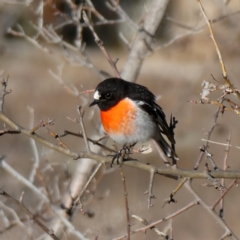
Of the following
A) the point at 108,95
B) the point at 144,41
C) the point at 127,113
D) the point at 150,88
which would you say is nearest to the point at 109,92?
the point at 108,95

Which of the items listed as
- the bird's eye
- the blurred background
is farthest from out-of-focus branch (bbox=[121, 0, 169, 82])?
the blurred background

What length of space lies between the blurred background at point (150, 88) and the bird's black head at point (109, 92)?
179 cm

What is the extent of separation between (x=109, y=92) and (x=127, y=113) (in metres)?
0.18

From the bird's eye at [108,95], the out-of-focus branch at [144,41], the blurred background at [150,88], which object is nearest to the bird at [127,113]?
the bird's eye at [108,95]

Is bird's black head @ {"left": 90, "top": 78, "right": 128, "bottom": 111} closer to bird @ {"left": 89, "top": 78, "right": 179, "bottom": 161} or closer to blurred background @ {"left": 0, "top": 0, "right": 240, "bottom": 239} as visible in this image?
bird @ {"left": 89, "top": 78, "right": 179, "bottom": 161}

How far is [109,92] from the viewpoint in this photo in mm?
3236

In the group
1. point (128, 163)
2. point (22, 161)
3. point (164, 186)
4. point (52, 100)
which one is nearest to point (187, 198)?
point (164, 186)

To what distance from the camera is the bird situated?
3.21 m

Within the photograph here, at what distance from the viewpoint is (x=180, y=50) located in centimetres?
830

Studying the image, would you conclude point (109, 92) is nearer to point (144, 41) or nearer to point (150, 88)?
point (144, 41)

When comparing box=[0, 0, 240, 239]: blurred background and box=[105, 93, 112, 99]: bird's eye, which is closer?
box=[105, 93, 112, 99]: bird's eye

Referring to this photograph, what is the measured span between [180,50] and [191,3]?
1.69 metres

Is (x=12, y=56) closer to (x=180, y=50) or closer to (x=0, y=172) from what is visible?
(x=180, y=50)

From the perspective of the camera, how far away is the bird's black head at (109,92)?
3182 millimetres
